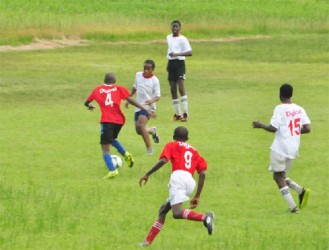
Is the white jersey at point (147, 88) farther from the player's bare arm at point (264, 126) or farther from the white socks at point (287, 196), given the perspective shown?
the white socks at point (287, 196)

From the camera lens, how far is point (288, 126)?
15.1 m

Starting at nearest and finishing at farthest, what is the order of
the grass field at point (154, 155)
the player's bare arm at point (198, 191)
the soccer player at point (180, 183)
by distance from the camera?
the soccer player at point (180, 183), the player's bare arm at point (198, 191), the grass field at point (154, 155)

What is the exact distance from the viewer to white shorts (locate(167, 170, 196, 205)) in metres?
12.7

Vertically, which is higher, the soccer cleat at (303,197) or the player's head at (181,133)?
the player's head at (181,133)

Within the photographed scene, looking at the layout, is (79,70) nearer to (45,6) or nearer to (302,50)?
(302,50)

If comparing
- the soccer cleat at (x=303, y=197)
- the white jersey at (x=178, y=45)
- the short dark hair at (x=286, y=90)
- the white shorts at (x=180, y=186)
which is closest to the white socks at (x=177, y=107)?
the white jersey at (x=178, y=45)

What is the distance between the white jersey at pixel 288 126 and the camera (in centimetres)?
1502

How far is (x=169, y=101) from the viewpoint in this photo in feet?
96.2

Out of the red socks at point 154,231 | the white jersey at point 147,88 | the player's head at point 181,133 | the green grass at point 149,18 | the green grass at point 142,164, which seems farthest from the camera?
the green grass at point 149,18

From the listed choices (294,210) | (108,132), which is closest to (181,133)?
(294,210)

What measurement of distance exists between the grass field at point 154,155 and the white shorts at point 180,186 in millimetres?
678

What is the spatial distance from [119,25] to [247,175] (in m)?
35.8

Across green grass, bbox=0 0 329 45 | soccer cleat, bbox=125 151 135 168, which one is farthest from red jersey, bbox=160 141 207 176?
green grass, bbox=0 0 329 45

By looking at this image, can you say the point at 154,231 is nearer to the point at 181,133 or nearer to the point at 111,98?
the point at 181,133
